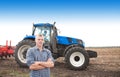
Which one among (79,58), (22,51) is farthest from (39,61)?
(22,51)

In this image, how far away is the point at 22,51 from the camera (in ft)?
57.7

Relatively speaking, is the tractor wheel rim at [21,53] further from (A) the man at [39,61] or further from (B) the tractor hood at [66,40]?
(A) the man at [39,61]

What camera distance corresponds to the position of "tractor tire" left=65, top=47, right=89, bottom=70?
16703 mm

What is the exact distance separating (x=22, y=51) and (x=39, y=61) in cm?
1185

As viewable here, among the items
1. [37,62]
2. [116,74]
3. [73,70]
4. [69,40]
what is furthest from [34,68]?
[69,40]

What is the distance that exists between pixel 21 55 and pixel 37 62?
39.2ft

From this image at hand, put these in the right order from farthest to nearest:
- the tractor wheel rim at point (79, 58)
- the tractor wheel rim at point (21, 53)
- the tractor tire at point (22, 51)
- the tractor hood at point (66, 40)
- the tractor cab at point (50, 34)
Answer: the tractor hood at point (66, 40), the tractor wheel rim at point (21, 53), the tractor cab at point (50, 34), the tractor tire at point (22, 51), the tractor wheel rim at point (79, 58)

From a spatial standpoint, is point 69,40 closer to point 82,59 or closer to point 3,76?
point 82,59

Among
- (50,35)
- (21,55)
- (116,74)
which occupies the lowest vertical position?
(116,74)

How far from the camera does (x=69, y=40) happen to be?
59.0 ft

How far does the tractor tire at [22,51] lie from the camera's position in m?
17.0

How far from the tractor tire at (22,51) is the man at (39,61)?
11039 millimetres

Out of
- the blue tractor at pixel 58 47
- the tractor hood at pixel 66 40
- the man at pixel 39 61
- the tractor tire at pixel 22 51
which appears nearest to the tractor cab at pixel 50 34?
the blue tractor at pixel 58 47

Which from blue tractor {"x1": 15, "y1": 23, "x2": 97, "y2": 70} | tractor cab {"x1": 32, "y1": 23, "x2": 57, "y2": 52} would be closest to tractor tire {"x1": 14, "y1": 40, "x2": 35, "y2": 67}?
blue tractor {"x1": 15, "y1": 23, "x2": 97, "y2": 70}
